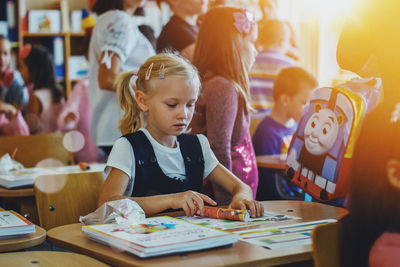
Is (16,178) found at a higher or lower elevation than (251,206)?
lower

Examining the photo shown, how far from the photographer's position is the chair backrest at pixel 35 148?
3115 mm

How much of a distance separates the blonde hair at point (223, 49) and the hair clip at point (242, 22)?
0.01m

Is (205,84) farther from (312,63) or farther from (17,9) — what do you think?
(17,9)

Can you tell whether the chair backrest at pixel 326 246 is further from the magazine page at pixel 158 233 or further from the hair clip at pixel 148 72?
the hair clip at pixel 148 72

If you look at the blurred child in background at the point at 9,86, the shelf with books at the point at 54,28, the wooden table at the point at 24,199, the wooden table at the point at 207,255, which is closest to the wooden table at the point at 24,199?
the wooden table at the point at 24,199

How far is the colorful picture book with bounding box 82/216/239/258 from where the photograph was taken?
1.15 m

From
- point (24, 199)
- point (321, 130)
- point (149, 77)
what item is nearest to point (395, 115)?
point (321, 130)

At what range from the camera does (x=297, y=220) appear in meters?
1.53

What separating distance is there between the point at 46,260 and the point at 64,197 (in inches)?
27.4

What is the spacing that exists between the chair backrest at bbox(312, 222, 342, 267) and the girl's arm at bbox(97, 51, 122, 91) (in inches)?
80.6

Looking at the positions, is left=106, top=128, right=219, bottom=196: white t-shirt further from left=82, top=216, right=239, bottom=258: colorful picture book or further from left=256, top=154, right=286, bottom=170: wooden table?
left=256, top=154, right=286, bottom=170: wooden table

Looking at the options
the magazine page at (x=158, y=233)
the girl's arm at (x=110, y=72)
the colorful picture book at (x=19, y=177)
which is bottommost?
the colorful picture book at (x=19, y=177)

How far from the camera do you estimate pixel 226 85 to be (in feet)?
7.93

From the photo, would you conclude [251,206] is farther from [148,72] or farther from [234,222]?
[148,72]
